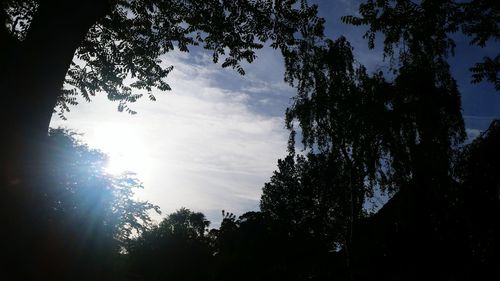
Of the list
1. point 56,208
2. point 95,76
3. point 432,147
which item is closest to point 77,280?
point 56,208

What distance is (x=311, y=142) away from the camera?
54.6ft

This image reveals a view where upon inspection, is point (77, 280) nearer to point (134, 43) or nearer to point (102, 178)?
point (102, 178)

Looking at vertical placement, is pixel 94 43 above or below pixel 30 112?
above

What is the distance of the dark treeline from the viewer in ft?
9.34

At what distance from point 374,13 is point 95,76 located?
7089 millimetres

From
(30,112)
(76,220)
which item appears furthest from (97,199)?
(30,112)

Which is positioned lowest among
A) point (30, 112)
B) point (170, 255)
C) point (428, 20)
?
point (170, 255)

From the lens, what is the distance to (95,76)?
8750 mm

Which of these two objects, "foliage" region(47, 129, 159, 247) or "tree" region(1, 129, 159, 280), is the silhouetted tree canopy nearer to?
"tree" region(1, 129, 159, 280)

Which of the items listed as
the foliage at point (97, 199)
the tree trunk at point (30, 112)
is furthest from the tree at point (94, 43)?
the foliage at point (97, 199)

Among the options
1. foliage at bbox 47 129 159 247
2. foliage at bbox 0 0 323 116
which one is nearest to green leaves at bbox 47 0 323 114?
foliage at bbox 0 0 323 116

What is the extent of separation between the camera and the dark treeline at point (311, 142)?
285 centimetres

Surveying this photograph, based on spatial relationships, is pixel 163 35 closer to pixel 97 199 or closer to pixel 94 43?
pixel 94 43

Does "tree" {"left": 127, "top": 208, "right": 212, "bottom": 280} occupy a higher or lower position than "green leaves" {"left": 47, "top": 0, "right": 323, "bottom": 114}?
lower
